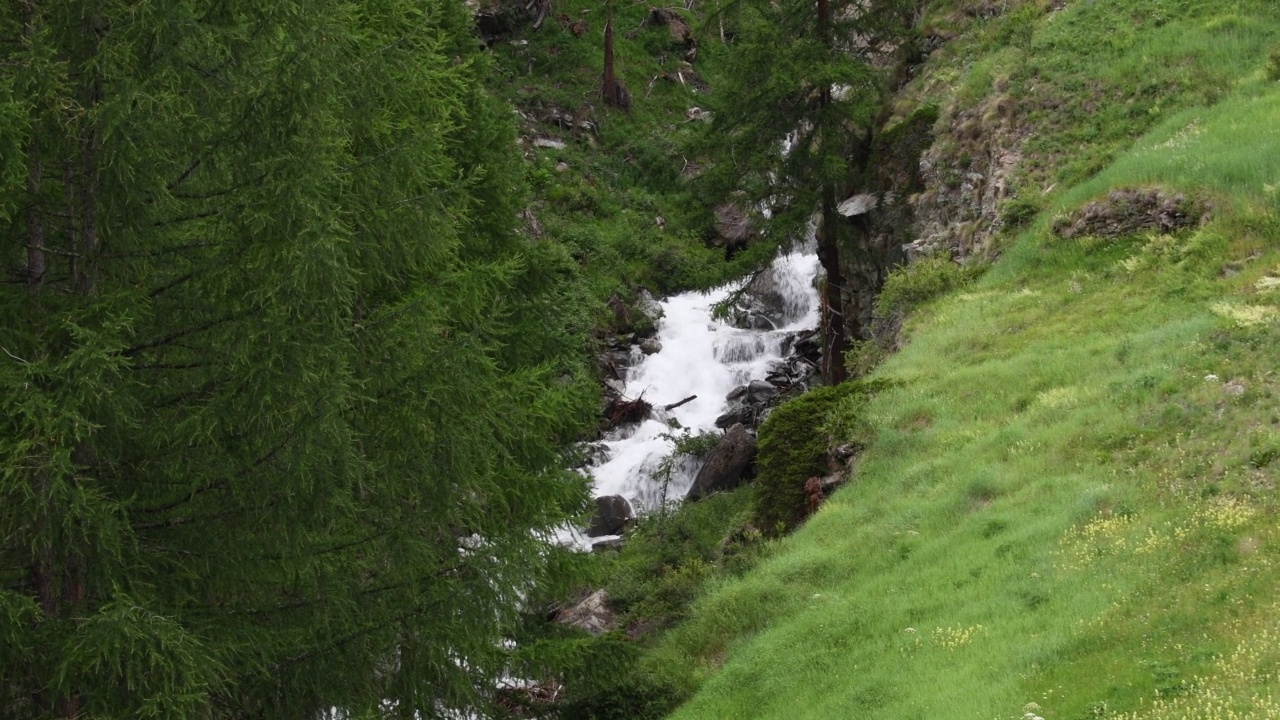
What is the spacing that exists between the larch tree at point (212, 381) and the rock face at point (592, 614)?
9.03 metres

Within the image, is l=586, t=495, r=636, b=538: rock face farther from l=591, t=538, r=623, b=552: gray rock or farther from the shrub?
the shrub

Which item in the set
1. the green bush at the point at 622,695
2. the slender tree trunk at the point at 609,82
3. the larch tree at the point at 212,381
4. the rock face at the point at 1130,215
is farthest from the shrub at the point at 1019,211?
the slender tree trunk at the point at 609,82

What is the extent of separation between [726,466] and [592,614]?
6709mm

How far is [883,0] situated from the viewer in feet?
80.4

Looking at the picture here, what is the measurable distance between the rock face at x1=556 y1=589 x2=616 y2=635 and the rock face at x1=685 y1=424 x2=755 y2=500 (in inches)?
205

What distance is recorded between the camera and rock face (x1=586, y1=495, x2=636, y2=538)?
2438cm

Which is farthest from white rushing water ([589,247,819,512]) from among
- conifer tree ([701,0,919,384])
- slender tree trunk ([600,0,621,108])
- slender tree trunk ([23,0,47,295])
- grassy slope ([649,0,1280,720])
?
slender tree trunk ([23,0,47,295])

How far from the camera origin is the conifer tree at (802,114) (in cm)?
2338

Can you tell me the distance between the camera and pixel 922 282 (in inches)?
861

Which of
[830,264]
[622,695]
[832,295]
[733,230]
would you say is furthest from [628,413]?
[622,695]

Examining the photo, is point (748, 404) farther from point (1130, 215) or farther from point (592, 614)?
point (1130, 215)

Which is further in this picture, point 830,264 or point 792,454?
point 830,264

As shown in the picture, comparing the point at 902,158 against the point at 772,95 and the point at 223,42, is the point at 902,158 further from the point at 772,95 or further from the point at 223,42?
the point at 223,42

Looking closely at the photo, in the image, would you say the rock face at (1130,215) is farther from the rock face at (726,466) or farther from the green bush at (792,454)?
the rock face at (726,466)
